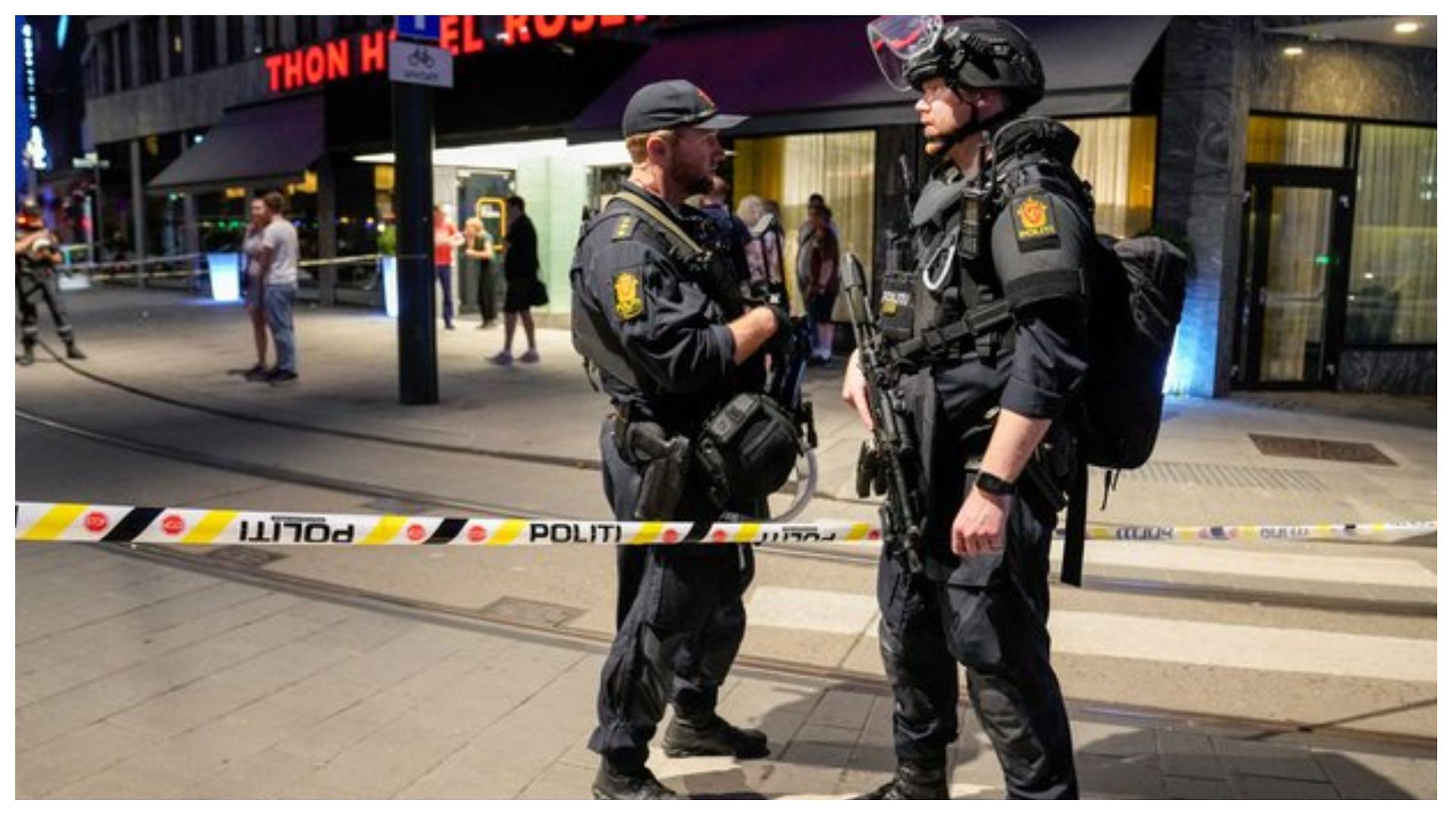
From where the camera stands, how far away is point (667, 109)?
3.13m

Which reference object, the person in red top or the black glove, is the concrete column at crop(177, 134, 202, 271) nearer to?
the person in red top

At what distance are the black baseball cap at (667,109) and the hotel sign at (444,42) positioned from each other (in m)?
10.4

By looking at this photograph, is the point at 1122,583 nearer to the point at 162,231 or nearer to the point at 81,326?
the point at 81,326

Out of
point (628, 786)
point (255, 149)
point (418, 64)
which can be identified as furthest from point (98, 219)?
point (628, 786)

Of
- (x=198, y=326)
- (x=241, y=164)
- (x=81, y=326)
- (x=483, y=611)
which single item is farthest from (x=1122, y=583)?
(x=241, y=164)

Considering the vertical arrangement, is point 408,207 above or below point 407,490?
above

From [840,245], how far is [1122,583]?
9442 millimetres

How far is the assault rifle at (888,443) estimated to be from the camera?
282 cm

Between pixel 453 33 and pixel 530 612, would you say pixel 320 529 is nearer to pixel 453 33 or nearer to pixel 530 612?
pixel 530 612

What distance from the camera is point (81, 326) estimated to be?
1744cm

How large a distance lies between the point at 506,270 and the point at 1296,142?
827 cm

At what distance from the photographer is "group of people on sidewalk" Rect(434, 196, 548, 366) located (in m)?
12.9

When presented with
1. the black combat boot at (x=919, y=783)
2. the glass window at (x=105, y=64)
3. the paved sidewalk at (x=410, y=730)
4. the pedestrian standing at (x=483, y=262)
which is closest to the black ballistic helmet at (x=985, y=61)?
the black combat boot at (x=919, y=783)

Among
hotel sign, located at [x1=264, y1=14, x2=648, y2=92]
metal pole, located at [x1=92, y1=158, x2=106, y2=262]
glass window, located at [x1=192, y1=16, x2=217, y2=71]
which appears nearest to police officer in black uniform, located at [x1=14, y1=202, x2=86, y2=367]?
A: hotel sign, located at [x1=264, y1=14, x2=648, y2=92]
